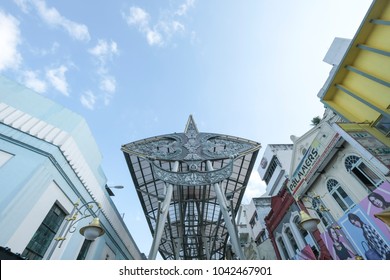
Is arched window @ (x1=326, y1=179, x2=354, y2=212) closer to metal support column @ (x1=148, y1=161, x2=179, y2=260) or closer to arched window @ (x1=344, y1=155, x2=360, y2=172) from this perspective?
arched window @ (x1=344, y1=155, x2=360, y2=172)

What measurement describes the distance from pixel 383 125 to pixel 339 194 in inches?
149

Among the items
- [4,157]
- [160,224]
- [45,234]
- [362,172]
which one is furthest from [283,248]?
[4,157]

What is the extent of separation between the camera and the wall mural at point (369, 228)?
723 cm

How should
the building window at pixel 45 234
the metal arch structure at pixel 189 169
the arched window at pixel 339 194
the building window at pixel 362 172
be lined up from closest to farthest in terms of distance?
the building window at pixel 45 234
the building window at pixel 362 172
the metal arch structure at pixel 189 169
the arched window at pixel 339 194

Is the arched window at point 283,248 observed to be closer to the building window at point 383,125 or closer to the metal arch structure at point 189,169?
the metal arch structure at point 189,169

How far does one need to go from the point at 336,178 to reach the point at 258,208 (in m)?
12.2

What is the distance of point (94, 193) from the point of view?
11.3m

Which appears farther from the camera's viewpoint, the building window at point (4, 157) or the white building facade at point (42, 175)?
the building window at point (4, 157)

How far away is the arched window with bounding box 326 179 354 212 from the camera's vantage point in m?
9.34

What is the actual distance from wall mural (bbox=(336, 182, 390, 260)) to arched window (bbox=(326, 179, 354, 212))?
38.7 inches

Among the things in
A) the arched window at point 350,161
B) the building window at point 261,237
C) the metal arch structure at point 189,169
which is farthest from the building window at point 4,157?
the building window at point 261,237

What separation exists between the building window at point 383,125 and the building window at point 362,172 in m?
1.77
